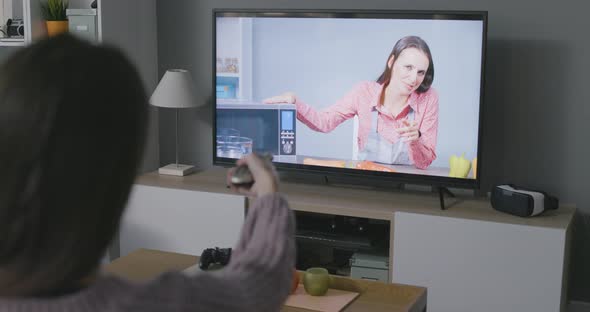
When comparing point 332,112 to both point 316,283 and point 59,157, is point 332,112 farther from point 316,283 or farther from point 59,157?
point 59,157

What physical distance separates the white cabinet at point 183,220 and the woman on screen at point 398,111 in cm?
60

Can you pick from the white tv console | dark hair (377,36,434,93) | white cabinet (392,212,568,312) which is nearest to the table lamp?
the white tv console

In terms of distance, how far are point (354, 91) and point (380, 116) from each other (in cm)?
17

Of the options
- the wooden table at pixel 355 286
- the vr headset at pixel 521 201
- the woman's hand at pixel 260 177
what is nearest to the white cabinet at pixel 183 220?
the wooden table at pixel 355 286

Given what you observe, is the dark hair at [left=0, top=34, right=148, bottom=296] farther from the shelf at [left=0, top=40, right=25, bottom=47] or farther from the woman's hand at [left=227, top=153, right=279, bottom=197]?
the shelf at [left=0, top=40, right=25, bottom=47]

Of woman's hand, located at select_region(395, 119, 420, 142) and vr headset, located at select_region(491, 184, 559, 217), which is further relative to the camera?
woman's hand, located at select_region(395, 119, 420, 142)

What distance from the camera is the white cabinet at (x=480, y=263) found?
308 centimetres

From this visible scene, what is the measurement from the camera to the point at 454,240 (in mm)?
3215

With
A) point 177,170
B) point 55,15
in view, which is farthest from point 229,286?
point 55,15

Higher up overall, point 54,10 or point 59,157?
point 54,10

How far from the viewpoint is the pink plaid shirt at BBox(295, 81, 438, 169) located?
11.3ft

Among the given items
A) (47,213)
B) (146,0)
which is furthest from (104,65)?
(146,0)

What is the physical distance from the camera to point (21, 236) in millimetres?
832

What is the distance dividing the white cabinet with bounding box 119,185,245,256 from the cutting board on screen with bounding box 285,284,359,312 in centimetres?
132
